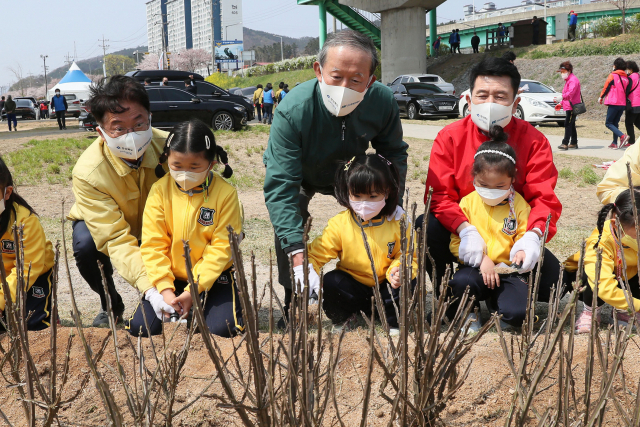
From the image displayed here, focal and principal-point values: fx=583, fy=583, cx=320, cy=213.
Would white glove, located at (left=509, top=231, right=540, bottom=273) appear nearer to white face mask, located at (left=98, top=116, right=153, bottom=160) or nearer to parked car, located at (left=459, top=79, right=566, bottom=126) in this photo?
white face mask, located at (left=98, top=116, right=153, bottom=160)

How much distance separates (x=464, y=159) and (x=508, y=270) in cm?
70

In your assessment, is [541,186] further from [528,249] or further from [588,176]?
[588,176]

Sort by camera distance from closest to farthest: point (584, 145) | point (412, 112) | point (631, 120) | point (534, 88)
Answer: point (631, 120)
point (584, 145)
point (534, 88)
point (412, 112)

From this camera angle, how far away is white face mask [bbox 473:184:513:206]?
3.10 metres

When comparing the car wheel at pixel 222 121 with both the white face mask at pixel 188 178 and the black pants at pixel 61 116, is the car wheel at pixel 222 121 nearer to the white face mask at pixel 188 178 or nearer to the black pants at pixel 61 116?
the black pants at pixel 61 116

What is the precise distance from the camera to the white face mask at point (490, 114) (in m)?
3.16

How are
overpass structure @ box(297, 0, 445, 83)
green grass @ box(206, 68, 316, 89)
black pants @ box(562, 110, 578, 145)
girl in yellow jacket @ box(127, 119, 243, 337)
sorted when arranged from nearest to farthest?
girl in yellow jacket @ box(127, 119, 243, 337) < black pants @ box(562, 110, 578, 145) < overpass structure @ box(297, 0, 445, 83) < green grass @ box(206, 68, 316, 89)

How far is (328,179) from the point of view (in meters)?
3.45

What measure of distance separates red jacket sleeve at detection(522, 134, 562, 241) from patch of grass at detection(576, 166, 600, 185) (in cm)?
505

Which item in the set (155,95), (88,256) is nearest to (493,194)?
(88,256)

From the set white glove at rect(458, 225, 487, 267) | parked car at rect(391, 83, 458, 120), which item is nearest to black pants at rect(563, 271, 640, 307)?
white glove at rect(458, 225, 487, 267)

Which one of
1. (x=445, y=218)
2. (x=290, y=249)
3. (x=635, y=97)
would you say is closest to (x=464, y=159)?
(x=445, y=218)

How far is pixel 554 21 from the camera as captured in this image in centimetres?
3816

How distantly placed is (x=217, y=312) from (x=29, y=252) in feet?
3.33
